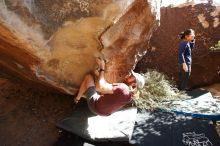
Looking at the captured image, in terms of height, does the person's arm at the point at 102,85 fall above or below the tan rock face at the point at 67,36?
below

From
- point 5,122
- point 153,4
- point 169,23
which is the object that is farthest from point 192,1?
point 5,122

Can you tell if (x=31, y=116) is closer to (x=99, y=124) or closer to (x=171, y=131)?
(x=99, y=124)

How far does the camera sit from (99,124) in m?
6.04

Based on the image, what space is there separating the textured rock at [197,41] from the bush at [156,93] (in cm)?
88

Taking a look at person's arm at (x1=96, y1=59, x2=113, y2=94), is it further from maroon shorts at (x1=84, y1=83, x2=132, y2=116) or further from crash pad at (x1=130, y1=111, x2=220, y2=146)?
crash pad at (x1=130, y1=111, x2=220, y2=146)

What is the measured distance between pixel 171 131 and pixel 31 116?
2.63m

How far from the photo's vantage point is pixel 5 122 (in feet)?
21.5

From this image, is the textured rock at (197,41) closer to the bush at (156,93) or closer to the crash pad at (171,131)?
the bush at (156,93)

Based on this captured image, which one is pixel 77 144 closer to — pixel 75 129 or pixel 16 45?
pixel 75 129

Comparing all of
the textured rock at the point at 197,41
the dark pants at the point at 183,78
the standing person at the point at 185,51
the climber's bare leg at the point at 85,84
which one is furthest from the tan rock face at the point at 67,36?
the textured rock at the point at 197,41

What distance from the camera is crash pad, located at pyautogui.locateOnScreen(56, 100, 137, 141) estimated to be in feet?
18.7

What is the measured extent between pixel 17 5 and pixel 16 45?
2.07ft

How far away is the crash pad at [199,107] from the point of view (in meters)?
6.41

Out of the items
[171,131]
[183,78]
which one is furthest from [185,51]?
[171,131]
